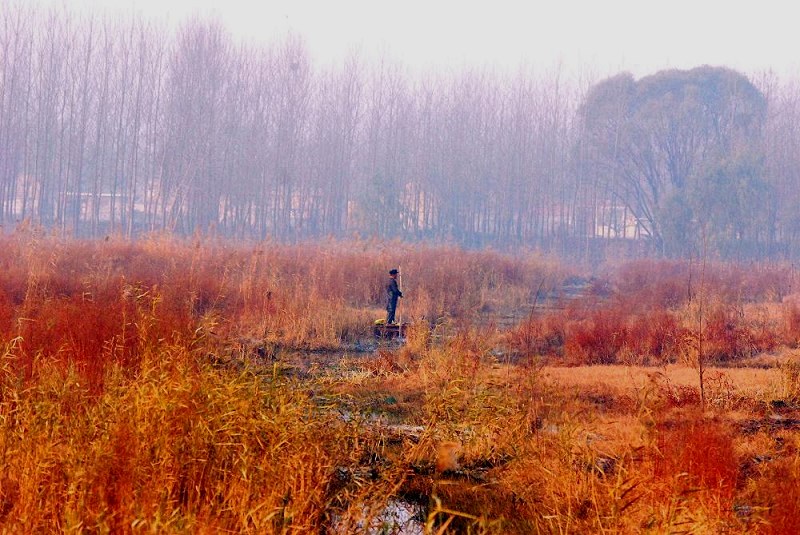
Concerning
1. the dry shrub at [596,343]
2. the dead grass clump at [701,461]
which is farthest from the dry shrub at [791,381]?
the dry shrub at [596,343]

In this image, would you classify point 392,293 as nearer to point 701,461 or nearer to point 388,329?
point 388,329

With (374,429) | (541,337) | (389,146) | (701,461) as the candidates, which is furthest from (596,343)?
(389,146)

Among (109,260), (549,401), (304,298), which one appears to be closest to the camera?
(549,401)

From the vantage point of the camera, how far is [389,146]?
152 ft

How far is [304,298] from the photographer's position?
1408 cm

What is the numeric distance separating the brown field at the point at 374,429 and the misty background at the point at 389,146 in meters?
22.3

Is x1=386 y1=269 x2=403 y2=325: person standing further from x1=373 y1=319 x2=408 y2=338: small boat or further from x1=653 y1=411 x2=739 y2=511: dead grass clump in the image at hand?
x1=653 y1=411 x2=739 y2=511: dead grass clump

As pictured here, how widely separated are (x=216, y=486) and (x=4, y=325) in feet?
12.5

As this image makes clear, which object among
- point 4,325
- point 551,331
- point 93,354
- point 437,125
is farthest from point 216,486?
point 437,125

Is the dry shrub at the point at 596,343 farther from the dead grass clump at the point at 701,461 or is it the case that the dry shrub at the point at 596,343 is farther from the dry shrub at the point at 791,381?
the dead grass clump at the point at 701,461

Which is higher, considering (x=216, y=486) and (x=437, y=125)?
(x=437, y=125)

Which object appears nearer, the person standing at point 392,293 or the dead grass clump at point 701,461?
the dead grass clump at point 701,461

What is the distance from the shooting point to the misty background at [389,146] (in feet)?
116

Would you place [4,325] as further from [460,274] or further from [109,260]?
[460,274]
